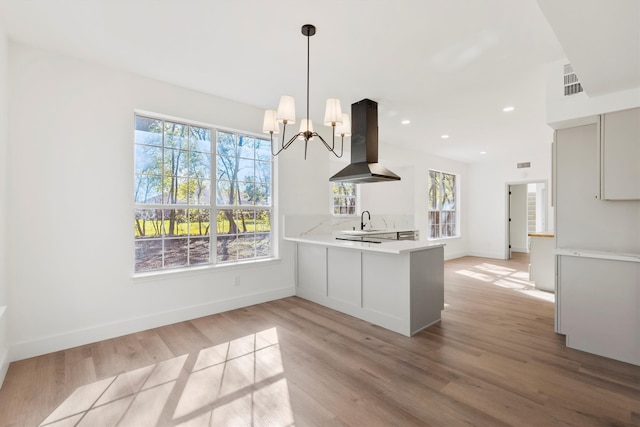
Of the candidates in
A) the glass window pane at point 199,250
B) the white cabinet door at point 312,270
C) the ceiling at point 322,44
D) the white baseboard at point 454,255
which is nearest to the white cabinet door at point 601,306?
the ceiling at point 322,44

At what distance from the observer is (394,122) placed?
4793mm

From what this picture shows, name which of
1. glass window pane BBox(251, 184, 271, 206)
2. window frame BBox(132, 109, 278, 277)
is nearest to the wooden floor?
window frame BBox(132, 109, 278, 277)

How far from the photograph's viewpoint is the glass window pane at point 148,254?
3248 millimetres

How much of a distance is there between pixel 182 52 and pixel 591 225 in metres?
4.07

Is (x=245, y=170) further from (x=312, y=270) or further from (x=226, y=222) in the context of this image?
(x=312, y=270)

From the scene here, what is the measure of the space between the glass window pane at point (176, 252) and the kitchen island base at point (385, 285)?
1660 mm

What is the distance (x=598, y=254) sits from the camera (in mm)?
2551

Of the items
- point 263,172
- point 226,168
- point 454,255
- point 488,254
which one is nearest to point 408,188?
point 454,255

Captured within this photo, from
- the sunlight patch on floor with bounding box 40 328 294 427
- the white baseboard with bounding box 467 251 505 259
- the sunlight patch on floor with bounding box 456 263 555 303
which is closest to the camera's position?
the sunlight patch on floor with bounding box 40 328 294 427

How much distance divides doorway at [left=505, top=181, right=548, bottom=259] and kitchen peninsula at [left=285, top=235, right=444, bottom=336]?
6123mm

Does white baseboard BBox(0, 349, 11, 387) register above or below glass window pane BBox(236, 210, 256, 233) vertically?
below

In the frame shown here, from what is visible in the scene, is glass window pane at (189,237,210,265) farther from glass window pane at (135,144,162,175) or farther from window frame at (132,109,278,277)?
glass window pane at (135,144,162,175)

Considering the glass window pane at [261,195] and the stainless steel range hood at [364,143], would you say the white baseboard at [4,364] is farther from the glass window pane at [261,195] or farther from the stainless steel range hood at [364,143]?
the stainless steel range hood at [364,143]

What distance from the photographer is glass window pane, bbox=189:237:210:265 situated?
3.59m
